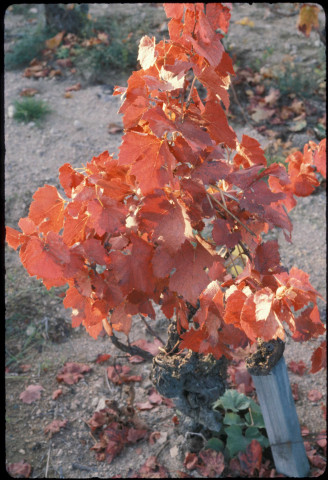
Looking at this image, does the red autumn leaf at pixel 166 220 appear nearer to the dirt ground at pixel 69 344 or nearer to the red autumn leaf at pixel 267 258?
the red autumn leaf at pixel 267 258

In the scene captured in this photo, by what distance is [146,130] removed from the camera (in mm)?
1162

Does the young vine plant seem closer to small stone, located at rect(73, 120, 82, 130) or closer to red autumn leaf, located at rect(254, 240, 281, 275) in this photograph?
red autumn leaf, located at rect(254, 240, 281, 275)

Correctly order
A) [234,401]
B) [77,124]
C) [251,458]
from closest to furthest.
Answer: [251,458]
[234,401]
[77,124]

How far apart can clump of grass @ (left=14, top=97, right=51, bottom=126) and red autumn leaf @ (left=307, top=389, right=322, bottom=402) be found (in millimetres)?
3046

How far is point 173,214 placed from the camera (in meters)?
1.11

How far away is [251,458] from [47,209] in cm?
134

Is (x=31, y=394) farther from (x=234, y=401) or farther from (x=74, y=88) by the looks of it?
(x=74, y=88)

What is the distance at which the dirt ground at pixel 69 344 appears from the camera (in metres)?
2.14

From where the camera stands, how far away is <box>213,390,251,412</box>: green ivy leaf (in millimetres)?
2104

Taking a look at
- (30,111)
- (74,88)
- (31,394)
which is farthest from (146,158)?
A: (74,88)

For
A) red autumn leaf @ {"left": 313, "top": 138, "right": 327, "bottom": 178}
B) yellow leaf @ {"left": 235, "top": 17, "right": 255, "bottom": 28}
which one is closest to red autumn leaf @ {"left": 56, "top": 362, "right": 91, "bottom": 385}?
red autumn leaf @ {"left": 313, "top": 138, "right": 327, "bottom": 178}

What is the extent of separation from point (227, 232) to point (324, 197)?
2.58 m

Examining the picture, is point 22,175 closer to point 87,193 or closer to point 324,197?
point 324,197

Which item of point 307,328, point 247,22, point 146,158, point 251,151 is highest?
point 146,158
